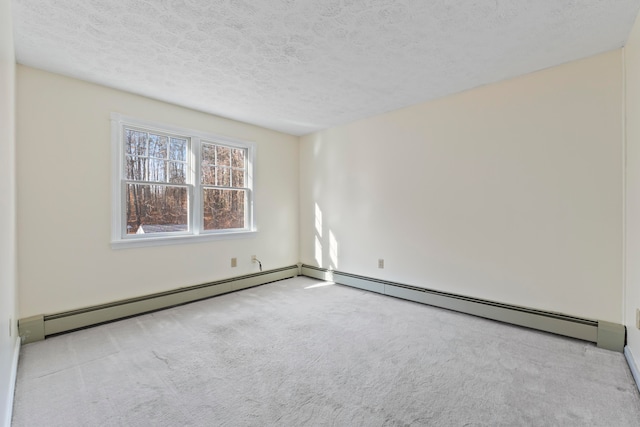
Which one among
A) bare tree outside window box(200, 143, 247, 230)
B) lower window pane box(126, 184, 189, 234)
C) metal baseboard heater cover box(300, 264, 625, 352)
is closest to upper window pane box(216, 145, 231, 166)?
bare tree outside window box(200, 143, 247, 230)

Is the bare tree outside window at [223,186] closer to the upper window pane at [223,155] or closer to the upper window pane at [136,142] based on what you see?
the upper window pane at [223,155]

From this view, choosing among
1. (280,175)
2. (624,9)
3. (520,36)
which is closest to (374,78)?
(520,36)

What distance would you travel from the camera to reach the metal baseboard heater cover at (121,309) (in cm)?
248

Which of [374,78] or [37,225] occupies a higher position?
[374,78]

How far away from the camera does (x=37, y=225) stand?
254cm

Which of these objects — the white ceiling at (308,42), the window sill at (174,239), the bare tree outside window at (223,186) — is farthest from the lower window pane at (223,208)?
the white ceiling at (308,42)

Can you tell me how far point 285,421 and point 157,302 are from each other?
2353 mm

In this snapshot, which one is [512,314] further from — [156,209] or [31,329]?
[31,329]

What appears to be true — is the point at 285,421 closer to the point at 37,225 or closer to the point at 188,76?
the point at 37,225

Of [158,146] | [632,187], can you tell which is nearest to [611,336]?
[632,187]

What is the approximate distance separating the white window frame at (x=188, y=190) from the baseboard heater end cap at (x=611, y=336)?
12.7 ft

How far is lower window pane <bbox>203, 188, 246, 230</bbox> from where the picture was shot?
388 cm

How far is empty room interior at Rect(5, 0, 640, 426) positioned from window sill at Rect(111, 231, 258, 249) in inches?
0.8

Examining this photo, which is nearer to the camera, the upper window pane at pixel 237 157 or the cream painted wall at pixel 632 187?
the cream painted wall at pixel 632 187
